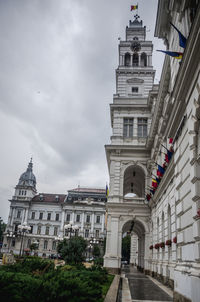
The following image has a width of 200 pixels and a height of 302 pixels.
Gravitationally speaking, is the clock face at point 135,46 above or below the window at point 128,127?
above

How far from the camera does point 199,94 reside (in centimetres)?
816

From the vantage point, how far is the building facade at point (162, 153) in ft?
28.1

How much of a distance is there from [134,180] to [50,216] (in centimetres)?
4461

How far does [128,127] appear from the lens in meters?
32.2

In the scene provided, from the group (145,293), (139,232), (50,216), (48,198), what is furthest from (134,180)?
(48,198)

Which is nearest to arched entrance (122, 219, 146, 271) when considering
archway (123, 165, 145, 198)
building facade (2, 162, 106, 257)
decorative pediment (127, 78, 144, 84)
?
archway (123, 165, 145, 198)

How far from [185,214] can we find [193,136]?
9.22 feet

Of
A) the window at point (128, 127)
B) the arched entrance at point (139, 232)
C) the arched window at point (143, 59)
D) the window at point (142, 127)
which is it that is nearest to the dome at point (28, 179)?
the arched entrance at point (139, 232)

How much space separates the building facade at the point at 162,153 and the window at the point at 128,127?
12cm

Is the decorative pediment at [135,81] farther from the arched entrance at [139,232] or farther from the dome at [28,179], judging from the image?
the dome at [28,179]

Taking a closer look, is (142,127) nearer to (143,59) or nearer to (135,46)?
(143,59)

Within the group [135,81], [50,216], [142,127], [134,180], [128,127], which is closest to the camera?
[142,127]

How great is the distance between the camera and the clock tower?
2772 centimetres

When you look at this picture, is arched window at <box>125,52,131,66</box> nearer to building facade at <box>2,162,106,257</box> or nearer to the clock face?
the clock face
